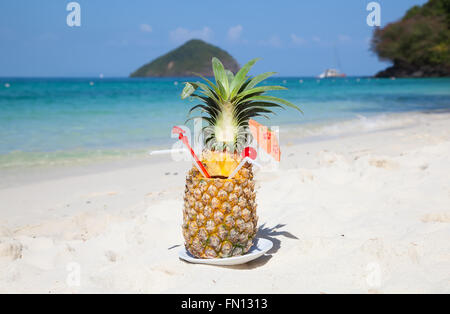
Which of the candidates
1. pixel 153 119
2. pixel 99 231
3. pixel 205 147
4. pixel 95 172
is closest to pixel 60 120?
pixel 153 119

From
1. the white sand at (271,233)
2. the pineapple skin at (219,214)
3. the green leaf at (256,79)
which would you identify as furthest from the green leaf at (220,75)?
the white sand at (271,233)

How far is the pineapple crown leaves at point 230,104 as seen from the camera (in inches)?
105

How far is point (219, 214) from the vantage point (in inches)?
103

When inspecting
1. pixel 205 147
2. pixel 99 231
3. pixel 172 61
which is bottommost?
pixel 99 231

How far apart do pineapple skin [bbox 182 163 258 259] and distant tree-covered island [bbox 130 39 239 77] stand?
74005 millimetres

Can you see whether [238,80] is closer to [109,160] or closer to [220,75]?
[220,75]

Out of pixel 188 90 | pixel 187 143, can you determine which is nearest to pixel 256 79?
pixel 188 90

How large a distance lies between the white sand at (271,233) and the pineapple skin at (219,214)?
146mm

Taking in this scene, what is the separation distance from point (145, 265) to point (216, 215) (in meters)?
0.61

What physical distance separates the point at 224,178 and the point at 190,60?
96169 mm

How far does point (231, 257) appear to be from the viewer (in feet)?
8.91

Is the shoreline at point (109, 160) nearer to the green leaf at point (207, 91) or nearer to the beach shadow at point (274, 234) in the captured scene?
the beach shadow at point (274, 234)
